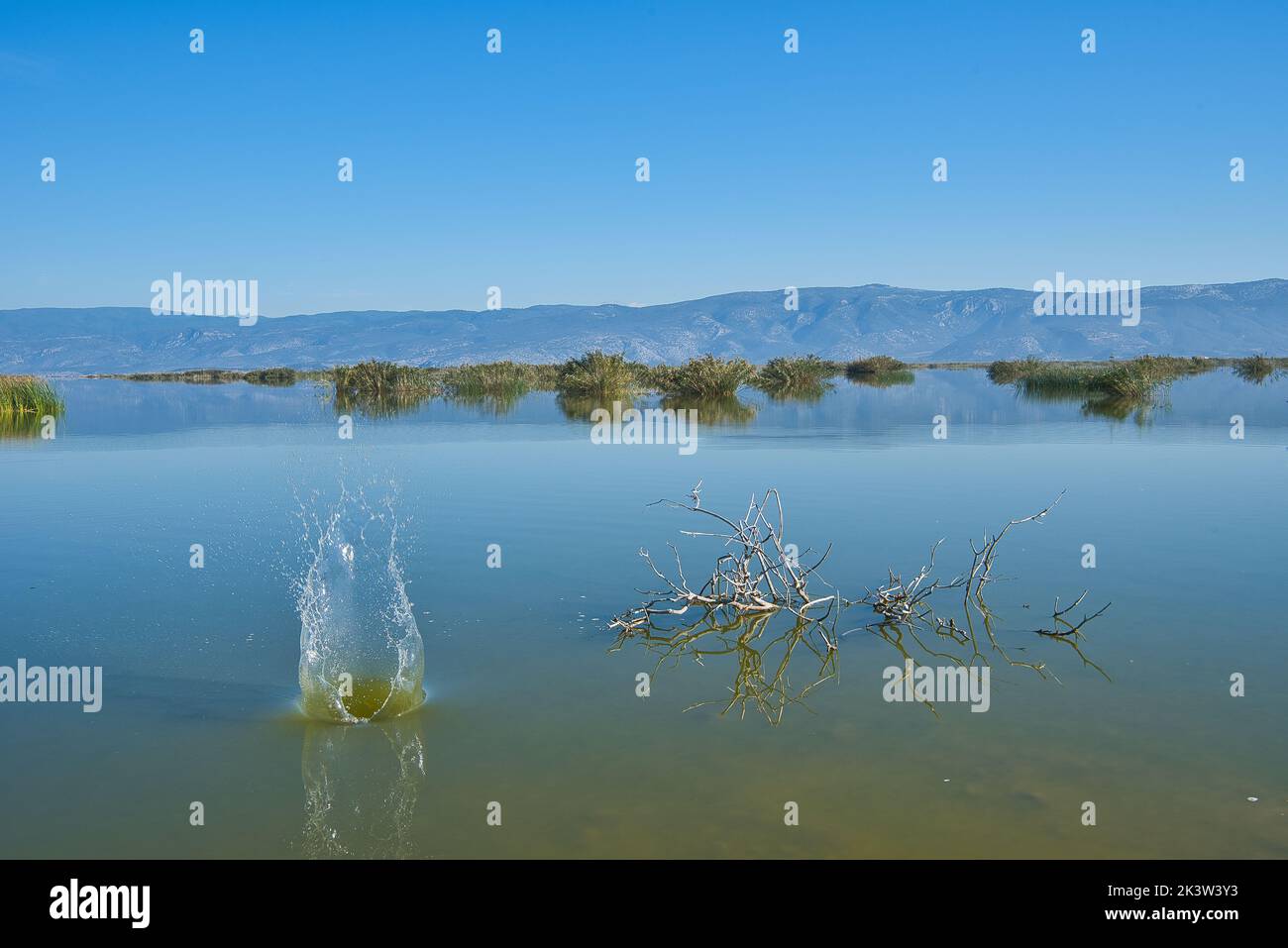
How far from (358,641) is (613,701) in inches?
68.1

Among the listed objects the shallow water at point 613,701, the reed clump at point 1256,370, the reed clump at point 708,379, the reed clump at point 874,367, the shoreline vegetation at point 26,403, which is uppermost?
the reed clump at point 874,367

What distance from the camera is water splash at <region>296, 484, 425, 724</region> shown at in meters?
Result: 5.81

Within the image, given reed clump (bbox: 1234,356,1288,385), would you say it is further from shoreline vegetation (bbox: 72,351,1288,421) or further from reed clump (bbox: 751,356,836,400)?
reed clump (bbox: 751,356,836,400)

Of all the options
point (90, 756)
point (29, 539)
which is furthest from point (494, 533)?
point (90, 756)

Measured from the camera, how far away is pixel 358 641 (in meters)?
6.68

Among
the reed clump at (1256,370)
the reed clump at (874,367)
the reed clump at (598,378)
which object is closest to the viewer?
the reed clump at (598,378)

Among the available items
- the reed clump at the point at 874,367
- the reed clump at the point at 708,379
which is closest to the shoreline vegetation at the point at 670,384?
the reed clump at the point at 708,379

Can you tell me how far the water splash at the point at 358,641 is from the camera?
5.81m

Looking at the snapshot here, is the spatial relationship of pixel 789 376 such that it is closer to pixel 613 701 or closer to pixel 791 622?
pixel 791 622

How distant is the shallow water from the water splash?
15cm

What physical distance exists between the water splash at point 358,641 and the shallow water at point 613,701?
0.15 meters

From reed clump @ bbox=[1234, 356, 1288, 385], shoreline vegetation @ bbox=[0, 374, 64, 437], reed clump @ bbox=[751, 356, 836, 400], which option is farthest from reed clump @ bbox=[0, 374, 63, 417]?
reed clump @ bbox=[1234, 356, 1288, 385]

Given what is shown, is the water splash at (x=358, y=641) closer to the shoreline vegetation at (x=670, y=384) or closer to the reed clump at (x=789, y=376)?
the shoreline vegetation at (x=670, y=384)
